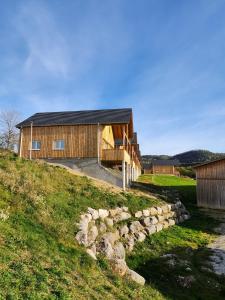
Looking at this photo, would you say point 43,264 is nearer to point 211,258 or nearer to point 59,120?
point 211,258

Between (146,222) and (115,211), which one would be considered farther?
(146,222)

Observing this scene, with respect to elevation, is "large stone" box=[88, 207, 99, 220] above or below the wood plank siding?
below

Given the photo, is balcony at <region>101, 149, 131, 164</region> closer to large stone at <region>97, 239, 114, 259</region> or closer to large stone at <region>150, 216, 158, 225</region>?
large stone at <region>150, 216, 158, 225</region>

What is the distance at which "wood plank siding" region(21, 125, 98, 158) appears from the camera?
104ft

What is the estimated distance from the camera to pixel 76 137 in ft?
105

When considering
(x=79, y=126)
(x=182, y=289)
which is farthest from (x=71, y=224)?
(x=79, y=126)

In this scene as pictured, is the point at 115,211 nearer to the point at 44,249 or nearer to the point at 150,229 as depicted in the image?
the point at 150,229

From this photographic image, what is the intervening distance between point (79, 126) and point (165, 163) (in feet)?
212

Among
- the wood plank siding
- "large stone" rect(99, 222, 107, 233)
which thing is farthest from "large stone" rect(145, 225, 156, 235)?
the wood plank siding

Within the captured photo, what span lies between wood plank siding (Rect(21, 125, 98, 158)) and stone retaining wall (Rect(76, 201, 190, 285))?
421 inches

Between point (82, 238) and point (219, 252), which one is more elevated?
point (82, 238)

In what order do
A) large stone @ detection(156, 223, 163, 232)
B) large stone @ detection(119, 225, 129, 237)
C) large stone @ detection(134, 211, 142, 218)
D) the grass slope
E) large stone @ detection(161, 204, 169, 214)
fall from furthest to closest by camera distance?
large stone @ detection(161, 204, 169, 214)
large stone @ detection(156, 223, 163, 232)
large stone @ detection(134, 211, 142, 218)
large stone @ detection(119, 225, 129, 237)
the grass slope

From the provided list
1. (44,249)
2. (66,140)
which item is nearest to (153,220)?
(44,249)

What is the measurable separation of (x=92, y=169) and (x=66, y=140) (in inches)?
171
